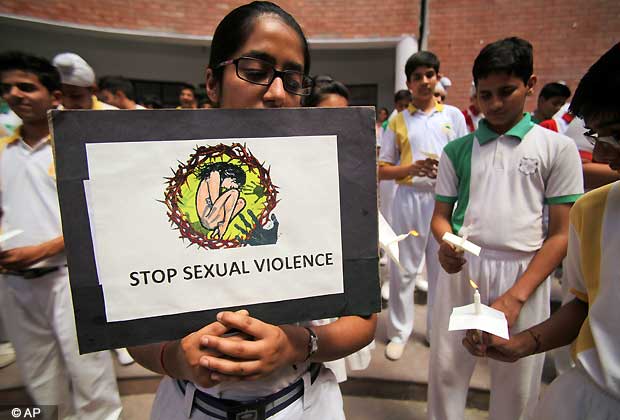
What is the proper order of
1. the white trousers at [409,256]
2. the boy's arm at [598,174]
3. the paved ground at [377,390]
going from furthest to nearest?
the white trousers at [409,256] → the paved ground at [377,390] → the boy's arm at [598,174]

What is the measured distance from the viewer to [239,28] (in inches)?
31.9

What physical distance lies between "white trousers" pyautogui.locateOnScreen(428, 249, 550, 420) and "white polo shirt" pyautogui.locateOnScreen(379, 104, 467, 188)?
3.94ft

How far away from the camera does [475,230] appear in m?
1.55

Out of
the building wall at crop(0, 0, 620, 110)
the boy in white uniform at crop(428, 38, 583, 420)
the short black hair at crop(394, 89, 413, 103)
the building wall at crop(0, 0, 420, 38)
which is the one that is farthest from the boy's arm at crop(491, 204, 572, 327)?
the building wall at crop(0, 0, 420, 38)

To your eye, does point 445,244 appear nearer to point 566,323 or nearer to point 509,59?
point 566,323

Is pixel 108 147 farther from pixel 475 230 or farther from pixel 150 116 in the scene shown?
pixel 475 230

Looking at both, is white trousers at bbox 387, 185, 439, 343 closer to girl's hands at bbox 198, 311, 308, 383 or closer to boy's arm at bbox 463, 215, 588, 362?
boy's arm at bbox 463, 215, 588, 362

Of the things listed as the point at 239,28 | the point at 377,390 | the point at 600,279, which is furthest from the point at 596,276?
the point at 377,390

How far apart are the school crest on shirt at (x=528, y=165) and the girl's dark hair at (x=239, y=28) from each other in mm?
1089

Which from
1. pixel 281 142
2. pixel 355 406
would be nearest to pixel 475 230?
pixel 281 142

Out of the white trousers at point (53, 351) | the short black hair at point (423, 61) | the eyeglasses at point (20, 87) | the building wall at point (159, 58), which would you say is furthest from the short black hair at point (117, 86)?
the building wall at point (159, 58)

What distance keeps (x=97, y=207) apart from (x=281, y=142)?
35 cm

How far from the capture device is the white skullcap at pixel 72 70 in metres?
2.18

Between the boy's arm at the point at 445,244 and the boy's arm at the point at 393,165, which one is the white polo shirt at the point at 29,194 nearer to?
the boy's arm at the point at 445,244
